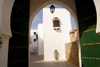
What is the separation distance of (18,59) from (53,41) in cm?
632

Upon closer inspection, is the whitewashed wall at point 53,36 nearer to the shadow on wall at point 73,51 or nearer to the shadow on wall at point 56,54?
the shadow on wall at point 56,54

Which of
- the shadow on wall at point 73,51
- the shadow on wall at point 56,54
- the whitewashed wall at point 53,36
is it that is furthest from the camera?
the whitewashed wall at point 53,36

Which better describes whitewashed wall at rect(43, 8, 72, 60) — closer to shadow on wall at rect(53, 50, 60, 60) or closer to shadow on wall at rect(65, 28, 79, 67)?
shadow on wall at rect(53, 50, 60, 60)

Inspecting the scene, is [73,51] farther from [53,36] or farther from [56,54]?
[53,36]

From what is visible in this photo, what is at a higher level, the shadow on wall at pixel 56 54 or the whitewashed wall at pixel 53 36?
the whitewashed wall at pixel 53 36

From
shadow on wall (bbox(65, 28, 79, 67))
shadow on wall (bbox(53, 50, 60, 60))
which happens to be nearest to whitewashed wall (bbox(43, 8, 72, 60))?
shadow on wall (bbox(53, 50, 60, 60))

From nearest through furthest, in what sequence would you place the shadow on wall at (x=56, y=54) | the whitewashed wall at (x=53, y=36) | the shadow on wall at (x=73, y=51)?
the shadow on wall at (x=73, y=51) < the shadow on wall at (x=56, y=54) < the whitewashed wall at (x=53, y=36)

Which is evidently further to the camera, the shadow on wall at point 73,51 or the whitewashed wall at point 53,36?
the whitewashed wall at point 53,36

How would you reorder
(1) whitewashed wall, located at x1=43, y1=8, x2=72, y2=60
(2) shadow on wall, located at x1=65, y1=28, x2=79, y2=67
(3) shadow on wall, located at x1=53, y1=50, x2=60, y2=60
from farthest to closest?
(1) whitewashed wall, located at x1=43, y1=8, x2=72, y2=60
(3) shadow on wall, located at x1=53, y1=50, x2=60, y2=60
(2) shadow on wall, located at x1=65, y1=28, x2=79, y2=67

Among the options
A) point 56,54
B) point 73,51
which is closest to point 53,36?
point 56,54

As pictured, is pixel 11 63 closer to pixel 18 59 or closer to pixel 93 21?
pixel 18 59

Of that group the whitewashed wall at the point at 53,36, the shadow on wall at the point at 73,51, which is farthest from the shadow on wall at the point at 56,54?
the shadow on wall at the point at 73,51

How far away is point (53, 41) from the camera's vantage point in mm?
9516

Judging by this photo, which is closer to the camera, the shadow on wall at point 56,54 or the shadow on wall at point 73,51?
the shadow on wall at point 73,51
